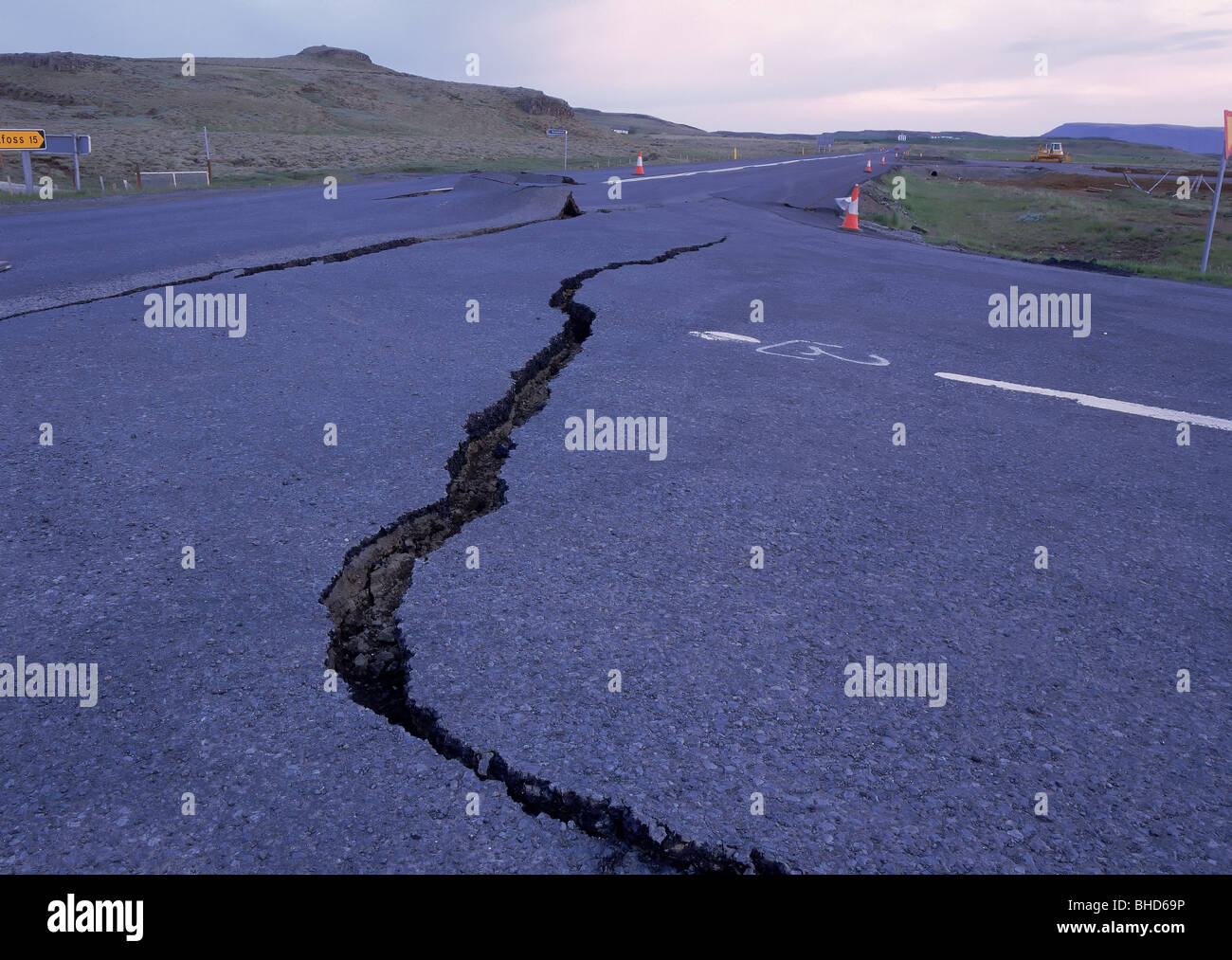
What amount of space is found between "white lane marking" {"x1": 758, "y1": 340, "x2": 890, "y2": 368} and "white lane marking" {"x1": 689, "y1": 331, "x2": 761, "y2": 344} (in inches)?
6.9

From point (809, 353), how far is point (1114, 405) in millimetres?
1832

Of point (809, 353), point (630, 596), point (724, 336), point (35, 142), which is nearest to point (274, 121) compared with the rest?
point (35, 142)

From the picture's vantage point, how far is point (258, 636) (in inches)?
101

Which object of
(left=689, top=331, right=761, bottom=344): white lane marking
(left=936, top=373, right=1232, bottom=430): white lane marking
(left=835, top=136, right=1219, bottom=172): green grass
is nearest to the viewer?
(left=936, top=373, right=1232, bottom=430): white lane marking

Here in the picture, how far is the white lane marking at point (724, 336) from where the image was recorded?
6.12 metres

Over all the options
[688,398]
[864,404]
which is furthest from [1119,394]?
[688,398]

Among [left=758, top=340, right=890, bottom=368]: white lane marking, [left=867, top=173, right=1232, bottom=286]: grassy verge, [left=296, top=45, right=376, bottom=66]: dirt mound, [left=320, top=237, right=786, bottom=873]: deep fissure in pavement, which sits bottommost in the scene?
[left=320, top=237, right=786, bottom=873]: deep fissure in pavement


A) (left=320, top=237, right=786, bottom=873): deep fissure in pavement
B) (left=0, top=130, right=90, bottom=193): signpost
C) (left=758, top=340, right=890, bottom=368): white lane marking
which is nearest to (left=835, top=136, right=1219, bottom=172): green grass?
(left=0, top=130, right=90, bottom=193): signpost

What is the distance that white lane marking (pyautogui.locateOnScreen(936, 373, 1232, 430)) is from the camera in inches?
184

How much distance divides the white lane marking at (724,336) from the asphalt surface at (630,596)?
105 mm

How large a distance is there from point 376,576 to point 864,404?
2.94 meters

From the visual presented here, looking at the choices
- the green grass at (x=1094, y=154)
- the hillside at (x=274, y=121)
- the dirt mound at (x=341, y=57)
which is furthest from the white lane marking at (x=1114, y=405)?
the dirt mound at (x=341, y=57)

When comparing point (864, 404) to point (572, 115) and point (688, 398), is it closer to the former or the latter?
point (688, 398)

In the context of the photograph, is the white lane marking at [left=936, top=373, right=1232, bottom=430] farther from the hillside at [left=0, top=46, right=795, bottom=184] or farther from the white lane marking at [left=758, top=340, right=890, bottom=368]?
→ the hillside at [left=0, top=46, right=795, bottom=184]
